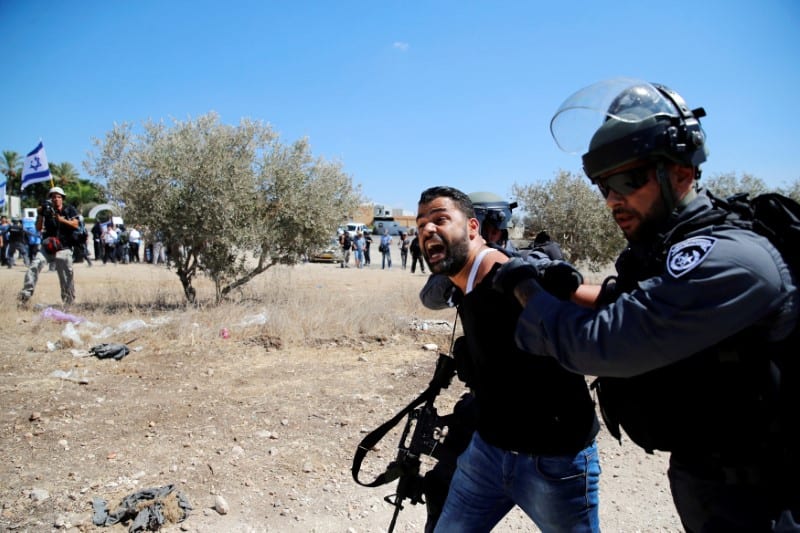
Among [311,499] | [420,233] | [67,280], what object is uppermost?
[420,233]

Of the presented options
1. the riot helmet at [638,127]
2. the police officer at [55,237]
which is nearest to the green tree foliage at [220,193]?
the police officer at [55,237]

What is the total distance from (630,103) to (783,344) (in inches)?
28.5

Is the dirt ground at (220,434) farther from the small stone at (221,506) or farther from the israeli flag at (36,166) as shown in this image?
the israeli flag at (36,166)

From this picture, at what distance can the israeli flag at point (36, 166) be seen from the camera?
15.4 metres

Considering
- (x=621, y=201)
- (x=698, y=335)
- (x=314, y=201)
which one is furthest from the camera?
(x=314, y=201)

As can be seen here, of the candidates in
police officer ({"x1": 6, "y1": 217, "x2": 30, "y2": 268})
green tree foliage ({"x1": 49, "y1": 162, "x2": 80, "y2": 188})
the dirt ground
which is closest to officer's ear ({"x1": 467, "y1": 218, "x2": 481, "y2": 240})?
the dirt ground

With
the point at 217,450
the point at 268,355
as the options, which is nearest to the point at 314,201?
the point at 268,355

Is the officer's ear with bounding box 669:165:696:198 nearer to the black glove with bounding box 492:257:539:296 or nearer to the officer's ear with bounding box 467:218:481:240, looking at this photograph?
the black glove with bounding box 492:257:539:296

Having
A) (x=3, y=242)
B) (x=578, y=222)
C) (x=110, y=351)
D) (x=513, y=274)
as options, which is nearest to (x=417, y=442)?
(x=513, y=274)

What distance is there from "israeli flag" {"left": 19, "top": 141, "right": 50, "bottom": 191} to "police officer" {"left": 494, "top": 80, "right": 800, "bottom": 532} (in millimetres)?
17731

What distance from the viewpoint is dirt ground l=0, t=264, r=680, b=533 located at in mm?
3361

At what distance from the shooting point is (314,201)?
1041 centimetres

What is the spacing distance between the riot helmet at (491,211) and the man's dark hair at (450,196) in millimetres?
2376

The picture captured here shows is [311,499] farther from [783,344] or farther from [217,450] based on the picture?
[783,344]
